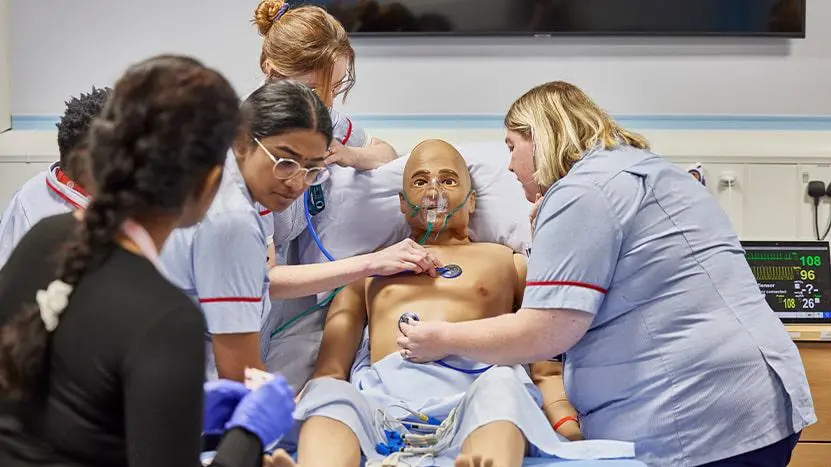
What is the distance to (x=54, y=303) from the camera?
1.44 metres

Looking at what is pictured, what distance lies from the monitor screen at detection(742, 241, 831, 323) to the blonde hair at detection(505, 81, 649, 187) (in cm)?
117

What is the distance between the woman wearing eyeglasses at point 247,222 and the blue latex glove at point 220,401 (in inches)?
12.5

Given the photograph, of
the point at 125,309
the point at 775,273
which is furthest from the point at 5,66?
the point at 125,309

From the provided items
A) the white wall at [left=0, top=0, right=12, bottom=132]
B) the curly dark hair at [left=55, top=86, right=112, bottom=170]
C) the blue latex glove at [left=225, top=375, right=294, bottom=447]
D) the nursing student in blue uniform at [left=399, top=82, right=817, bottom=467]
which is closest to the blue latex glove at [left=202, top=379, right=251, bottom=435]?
the blue latex glove at [left=225, top=375, right=294, bottom=447]

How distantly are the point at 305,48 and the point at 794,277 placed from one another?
1.86 metres

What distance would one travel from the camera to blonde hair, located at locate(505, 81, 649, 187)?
2535mm

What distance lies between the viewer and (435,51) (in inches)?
172

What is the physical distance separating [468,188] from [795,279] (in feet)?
3.93

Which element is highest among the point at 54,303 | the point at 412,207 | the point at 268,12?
the point at 268,12

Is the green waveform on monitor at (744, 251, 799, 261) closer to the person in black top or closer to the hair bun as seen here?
the hair bun

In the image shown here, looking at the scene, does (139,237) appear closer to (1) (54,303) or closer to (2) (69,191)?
(1) (54,303)

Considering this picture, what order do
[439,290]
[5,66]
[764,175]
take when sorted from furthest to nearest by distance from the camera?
[5,66], [764,175], [439,290]

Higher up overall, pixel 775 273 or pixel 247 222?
pixel 247 222

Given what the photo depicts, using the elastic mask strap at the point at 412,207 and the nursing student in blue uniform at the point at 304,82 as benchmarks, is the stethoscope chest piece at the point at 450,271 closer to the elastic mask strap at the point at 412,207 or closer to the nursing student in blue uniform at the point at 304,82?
the elastic mask strap at the point at 412,207
